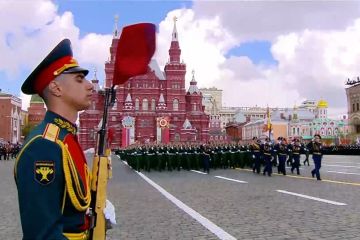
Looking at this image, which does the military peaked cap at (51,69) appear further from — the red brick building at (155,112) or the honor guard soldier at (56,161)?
the red brick building at (155,112)

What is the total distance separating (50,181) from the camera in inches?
75.6

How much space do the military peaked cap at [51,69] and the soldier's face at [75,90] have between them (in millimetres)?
35

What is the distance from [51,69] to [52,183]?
0.67 m

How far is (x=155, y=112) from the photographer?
261 ft

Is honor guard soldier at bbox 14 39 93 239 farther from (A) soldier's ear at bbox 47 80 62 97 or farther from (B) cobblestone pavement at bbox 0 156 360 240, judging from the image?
(B) cobblestone pavement at bbox 0 156 360 240

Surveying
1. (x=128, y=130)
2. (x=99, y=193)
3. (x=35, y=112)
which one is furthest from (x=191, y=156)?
(x=35, y=112)

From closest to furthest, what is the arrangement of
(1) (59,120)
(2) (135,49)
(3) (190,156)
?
1. (1) (59,120)
2. (2) (135,49)
3. (3) (190,156)

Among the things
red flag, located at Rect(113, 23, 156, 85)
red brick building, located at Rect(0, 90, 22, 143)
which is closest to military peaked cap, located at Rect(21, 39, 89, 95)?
red flag, located at Rect(113, 23, 156, 85)

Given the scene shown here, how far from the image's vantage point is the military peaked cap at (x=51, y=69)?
2246 mm

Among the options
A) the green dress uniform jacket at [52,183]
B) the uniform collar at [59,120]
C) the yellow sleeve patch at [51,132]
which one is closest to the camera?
the green dress uniform jacket at [52,183]

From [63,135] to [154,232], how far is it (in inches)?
207

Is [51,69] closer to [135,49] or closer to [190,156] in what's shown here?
[135,49]

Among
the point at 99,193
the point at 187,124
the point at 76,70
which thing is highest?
the point at 187,124

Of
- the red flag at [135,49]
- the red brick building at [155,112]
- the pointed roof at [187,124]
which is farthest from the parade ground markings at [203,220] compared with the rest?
the pointed roof at [187,124]
